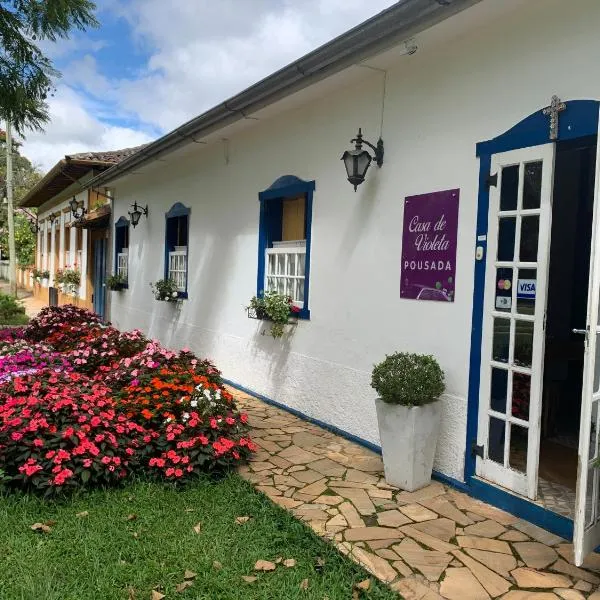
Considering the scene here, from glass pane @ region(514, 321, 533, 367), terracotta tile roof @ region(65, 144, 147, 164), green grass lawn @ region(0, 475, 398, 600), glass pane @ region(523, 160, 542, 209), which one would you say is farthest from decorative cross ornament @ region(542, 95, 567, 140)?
terracotta tile roof @ region(65, 144, 147, 164)

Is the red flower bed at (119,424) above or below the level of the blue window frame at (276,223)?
below

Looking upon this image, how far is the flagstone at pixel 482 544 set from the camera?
3066 mm

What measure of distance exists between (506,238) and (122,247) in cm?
982

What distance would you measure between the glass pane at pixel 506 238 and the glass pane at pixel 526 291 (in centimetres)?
15

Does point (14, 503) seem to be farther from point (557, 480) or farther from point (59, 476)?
point (557, 480)

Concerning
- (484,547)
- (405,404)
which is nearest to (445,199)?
(405,404)

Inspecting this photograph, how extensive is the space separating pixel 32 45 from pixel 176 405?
4.99 meters

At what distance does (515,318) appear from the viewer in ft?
11.4

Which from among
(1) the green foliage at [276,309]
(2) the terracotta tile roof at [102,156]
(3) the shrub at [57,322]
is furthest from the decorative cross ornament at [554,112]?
(2) the terracotta tile roof at [102,156]

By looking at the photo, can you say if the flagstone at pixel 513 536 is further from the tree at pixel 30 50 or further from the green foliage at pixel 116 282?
the green foliage at pixel 116 282

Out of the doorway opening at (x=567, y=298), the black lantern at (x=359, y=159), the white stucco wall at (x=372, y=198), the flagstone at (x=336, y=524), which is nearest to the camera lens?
the flagstone at (x=336, y=524)

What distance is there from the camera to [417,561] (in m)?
2.92

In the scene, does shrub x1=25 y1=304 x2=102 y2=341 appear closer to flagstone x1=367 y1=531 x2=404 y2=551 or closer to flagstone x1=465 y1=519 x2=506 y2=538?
flagstone x1=367 y1=531 x2=404 y2=551

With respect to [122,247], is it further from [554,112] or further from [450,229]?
[554,112]
